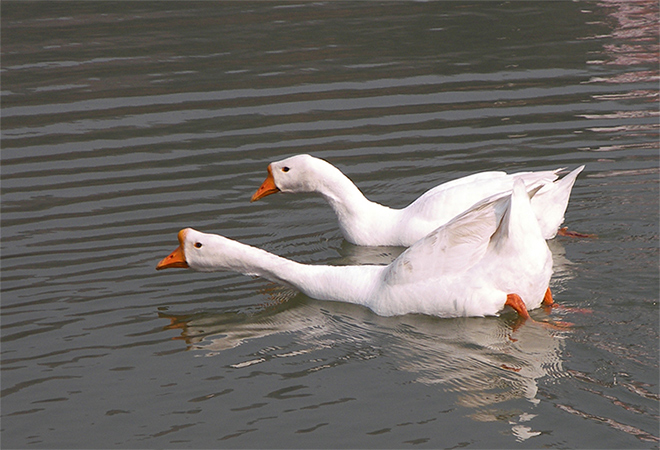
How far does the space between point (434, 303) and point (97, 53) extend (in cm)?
953

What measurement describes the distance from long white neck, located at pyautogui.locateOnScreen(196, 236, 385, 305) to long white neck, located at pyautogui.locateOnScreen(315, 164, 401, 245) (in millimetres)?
1093

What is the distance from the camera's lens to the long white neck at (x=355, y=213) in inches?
335

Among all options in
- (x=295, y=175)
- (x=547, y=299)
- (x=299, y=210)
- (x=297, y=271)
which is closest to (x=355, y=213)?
(x=295, y=175)

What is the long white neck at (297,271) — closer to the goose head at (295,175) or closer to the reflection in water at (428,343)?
the reflection in water at (428,343)

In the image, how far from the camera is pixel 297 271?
7523 mm

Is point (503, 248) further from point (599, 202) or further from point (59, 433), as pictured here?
point (59, 433)

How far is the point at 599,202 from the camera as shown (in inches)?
345

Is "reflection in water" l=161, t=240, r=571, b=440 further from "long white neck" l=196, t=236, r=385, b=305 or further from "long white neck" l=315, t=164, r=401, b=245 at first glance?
"long white neck" l=315, t=164, r=401, b=245

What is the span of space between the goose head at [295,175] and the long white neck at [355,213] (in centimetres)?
5

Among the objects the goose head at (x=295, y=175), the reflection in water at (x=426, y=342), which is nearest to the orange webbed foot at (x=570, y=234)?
the reflection in water at (x=426, y=342)

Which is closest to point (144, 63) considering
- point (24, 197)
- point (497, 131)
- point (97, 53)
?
point (97, 53)

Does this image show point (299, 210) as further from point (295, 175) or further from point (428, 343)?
point (428, 343)

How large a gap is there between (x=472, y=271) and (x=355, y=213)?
2096 mm

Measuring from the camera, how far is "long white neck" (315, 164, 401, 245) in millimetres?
8516
